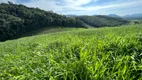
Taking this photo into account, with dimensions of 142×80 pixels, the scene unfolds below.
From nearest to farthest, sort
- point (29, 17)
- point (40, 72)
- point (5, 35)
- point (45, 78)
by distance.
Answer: point (45, 78) < point (40, 72) < point (5, 35) < point (29, 17)

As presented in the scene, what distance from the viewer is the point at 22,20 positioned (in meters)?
59.1

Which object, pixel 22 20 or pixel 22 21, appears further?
pixel 22 20

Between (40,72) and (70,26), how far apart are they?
70.2m

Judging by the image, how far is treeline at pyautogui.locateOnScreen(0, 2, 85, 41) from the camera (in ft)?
174

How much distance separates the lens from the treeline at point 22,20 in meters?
53.1

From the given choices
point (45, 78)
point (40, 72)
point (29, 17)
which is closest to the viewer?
point (45, 78)

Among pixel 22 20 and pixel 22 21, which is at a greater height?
pixel 22 20

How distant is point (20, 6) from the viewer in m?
71.4

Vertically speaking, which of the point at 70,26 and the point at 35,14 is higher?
the point at 35,14

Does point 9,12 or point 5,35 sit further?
point 9,12

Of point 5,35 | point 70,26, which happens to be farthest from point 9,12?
point 70,26

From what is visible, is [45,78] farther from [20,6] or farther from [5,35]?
[20,6]

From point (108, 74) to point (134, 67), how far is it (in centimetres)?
50

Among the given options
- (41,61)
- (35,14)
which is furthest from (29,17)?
(41,61)
